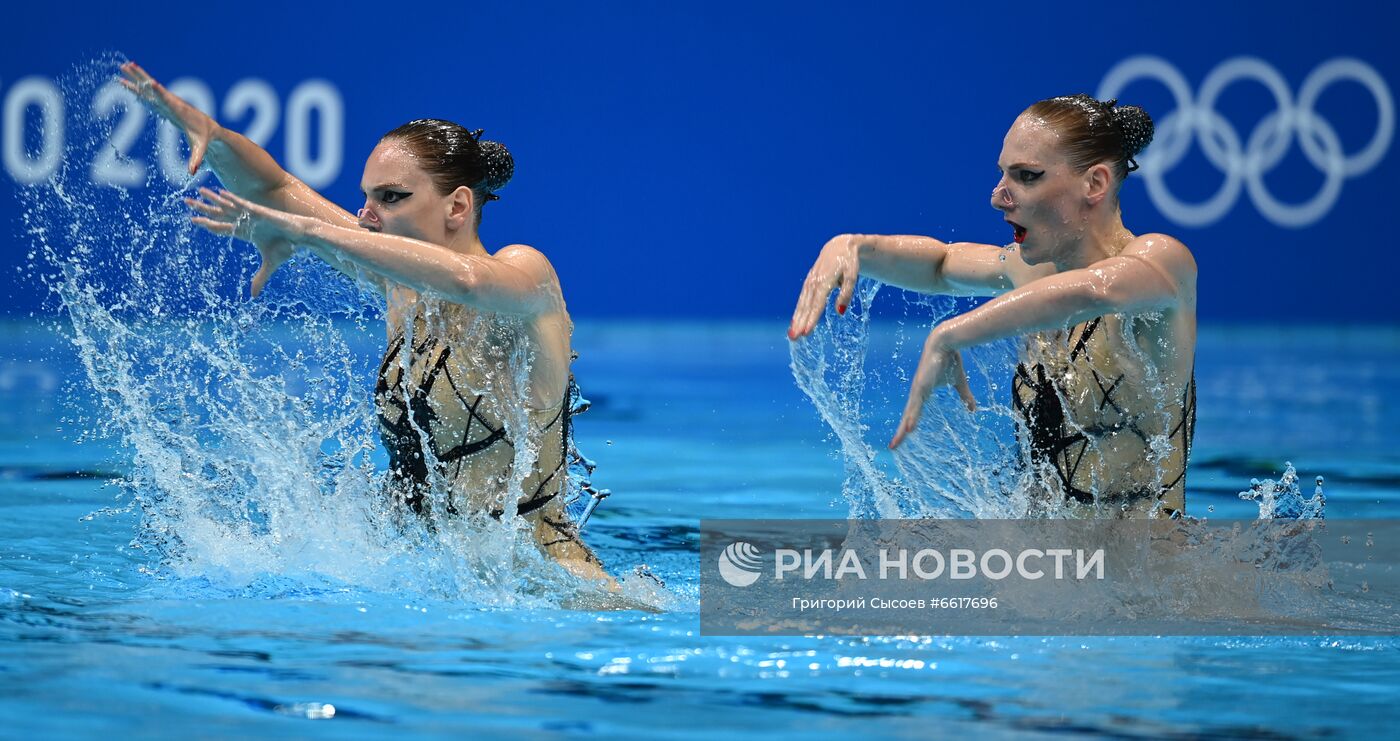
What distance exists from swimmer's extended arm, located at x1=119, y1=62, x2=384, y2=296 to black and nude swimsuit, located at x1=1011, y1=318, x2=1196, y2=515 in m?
1.51

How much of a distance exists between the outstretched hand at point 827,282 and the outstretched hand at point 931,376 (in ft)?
0.84

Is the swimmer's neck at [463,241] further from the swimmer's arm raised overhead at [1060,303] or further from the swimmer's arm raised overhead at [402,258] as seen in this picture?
the swimmer's arm raised overhead at [1060,303]

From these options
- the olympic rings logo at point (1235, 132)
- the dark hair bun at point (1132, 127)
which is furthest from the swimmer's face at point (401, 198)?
the olympic rings logo at point (1235, 132)

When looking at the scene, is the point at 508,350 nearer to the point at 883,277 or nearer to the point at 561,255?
the point at 883,277

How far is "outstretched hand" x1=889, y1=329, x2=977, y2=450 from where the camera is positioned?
→ 2.96 metres

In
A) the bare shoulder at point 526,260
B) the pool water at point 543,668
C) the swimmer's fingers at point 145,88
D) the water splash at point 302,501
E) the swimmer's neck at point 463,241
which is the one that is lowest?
the pool water at point 543,668

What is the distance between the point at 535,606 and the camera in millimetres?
3336

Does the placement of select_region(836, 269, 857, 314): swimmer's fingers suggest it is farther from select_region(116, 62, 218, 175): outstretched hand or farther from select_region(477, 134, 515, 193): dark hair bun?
select_region(116, 62, 218, 175): outstretched hand

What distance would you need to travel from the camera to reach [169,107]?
12.2ft

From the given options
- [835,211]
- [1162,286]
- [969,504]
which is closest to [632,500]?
[969,504]

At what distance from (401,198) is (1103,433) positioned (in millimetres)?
1575

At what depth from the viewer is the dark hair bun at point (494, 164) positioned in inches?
143

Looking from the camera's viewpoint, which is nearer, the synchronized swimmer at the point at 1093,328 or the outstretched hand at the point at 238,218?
the outstretched hand at the point at 238,218

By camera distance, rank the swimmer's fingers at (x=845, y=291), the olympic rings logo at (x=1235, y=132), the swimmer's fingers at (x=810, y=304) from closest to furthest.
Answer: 1. the swimmer's fingers at (x=810, y=304)
2. the swimmer's fingers at (x=845, y=291)
3. the olympic rings logo at (x=1235, y=132)
